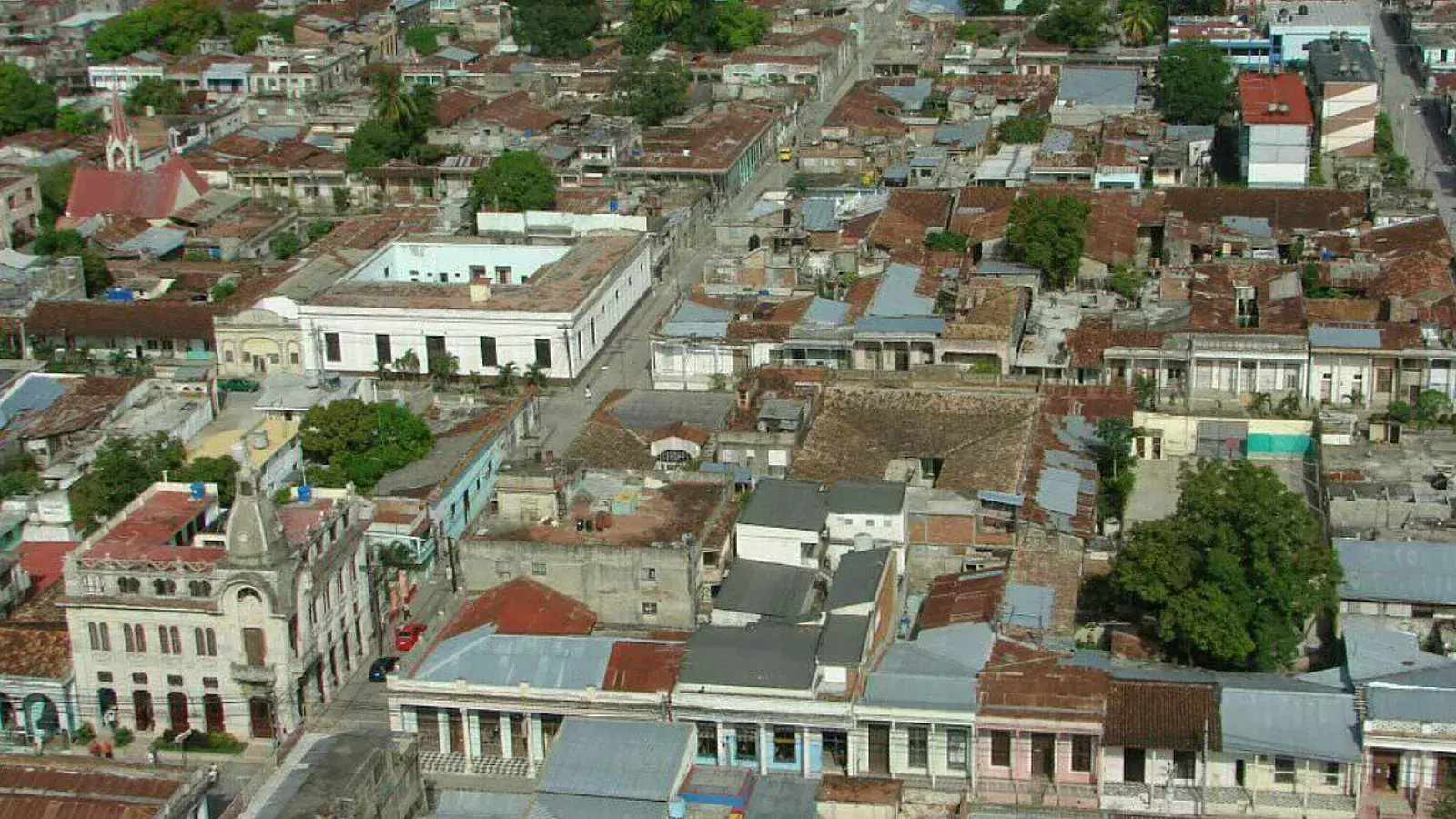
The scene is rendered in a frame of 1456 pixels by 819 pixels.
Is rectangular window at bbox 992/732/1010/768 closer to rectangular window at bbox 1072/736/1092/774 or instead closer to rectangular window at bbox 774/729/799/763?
rectangular window at bbox 1072/736/1092/774

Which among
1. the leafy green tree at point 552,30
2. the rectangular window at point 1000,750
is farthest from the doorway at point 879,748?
the leafy green tree at point 552,30

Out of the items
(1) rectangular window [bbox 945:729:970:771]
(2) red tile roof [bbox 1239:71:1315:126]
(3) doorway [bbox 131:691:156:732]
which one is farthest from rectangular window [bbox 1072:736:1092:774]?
(2) red tile roof [bbox 1239:71:1315:126]

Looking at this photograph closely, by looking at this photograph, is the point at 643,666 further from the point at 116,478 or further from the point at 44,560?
the point at 116,478

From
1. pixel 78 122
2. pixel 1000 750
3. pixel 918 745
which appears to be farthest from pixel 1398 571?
pixel 78 122

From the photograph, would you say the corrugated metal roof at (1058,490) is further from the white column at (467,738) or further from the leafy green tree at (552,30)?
the leafy green tree at (552,30)

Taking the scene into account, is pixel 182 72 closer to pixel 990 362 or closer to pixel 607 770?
pixel 990 362

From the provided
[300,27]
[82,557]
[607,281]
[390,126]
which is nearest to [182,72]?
[300,27]
